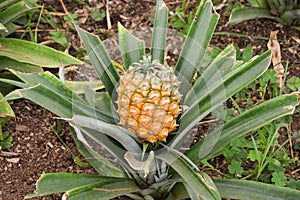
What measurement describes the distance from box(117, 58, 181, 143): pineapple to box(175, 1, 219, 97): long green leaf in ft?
0.70

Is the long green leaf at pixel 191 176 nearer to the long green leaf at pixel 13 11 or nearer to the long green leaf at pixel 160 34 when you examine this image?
the long green leaf at pixel 160 34

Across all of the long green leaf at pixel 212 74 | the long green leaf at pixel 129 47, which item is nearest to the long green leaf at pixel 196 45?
the long green leaf at pixel 212 74

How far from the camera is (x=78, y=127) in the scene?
7.04 ft

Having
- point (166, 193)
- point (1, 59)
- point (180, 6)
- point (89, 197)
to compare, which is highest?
point (180, 6)

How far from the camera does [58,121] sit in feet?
10.3

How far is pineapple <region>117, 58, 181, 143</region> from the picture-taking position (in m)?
2.06

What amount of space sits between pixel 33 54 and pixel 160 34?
918mm

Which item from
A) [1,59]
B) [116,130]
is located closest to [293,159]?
[116,130]

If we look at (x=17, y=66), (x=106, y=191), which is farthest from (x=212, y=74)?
(x=17, y=66)

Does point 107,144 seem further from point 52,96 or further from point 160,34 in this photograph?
point 160,34

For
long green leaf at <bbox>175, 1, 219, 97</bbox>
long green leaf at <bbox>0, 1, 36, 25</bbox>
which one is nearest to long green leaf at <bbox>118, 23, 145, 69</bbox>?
long green leaf at <bbox>175, 1, 219, 97</bbox>

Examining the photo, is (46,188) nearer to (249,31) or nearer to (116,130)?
(116,130)

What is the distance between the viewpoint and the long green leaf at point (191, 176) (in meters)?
2.02

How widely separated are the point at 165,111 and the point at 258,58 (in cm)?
47
